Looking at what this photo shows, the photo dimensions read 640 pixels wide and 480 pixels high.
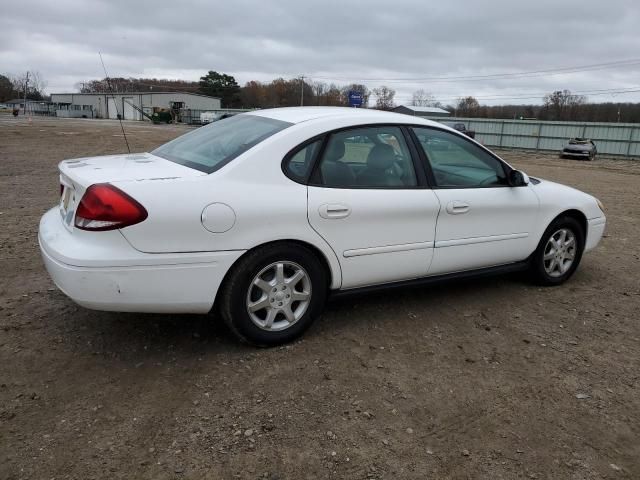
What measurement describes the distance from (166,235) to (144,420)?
971 millimetres

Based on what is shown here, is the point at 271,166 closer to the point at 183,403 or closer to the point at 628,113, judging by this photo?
the point at 183,403

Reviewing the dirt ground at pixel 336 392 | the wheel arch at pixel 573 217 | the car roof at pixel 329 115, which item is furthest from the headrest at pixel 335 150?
the wheel arch at pixel 573 217

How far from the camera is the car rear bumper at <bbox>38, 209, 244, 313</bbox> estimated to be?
2.90m

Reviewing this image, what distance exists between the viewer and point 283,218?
325 cm

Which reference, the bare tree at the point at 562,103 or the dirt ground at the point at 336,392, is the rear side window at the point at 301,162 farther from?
the bare tree at the point at 562,103

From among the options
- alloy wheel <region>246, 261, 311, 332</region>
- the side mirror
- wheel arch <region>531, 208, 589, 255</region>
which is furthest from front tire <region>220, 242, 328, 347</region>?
wheel arch <region>531, 208, 589, 255</region>

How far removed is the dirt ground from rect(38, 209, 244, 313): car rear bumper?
434 mm

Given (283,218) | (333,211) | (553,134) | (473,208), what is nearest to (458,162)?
(473,208)

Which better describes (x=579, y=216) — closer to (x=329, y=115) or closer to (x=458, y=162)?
(x=458, y=162)

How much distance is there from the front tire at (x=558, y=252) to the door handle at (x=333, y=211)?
213cm

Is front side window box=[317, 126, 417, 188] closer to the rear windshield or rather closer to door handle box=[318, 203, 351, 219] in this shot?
door handle box=[318, 203, 351, 219]

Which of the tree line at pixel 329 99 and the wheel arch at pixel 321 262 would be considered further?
the tree line at pixel 329 99

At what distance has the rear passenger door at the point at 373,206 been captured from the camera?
11.4 feet

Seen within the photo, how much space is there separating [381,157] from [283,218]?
1017 millimetres
